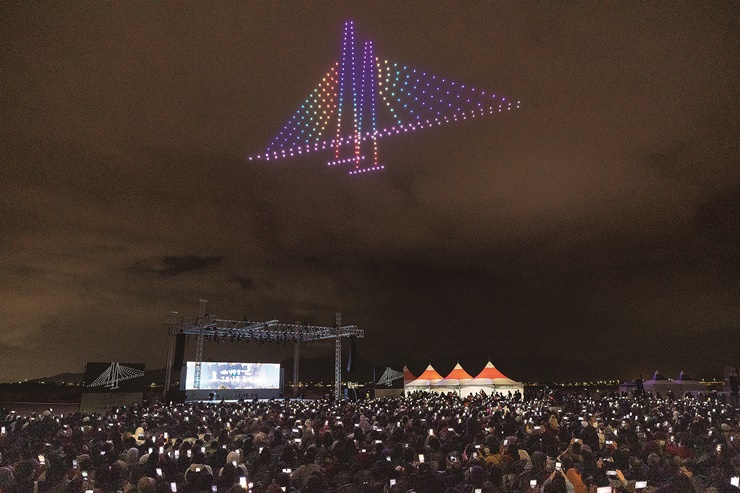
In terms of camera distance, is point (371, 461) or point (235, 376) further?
point (235, 376)

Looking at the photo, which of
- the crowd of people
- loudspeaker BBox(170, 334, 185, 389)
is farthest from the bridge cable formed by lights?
the crowd of people

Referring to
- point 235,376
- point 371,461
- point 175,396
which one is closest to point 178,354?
point 175,396

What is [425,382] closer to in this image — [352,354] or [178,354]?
[352,354]

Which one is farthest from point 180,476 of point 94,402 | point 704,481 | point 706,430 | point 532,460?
point 94,402

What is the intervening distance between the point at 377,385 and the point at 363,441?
3512cm

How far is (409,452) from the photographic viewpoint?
377 inches

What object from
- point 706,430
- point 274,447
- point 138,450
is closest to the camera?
point 138,450

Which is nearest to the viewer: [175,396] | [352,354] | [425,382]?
[175,396]

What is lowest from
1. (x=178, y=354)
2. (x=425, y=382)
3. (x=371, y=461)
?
(x=371, y=461)

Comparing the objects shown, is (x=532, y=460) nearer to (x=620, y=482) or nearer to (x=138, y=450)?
(x=620, y=482)

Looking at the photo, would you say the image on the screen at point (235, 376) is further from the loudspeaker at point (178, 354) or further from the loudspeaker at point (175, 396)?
the loudspeaker at point (178, 354)

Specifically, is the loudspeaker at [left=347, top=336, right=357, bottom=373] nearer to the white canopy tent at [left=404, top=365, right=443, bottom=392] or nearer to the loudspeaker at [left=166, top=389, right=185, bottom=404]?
the white canopy tent at [left=404, top=365, right=443, bottom=392]

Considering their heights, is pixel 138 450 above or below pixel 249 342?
below

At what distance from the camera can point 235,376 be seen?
34.8m
